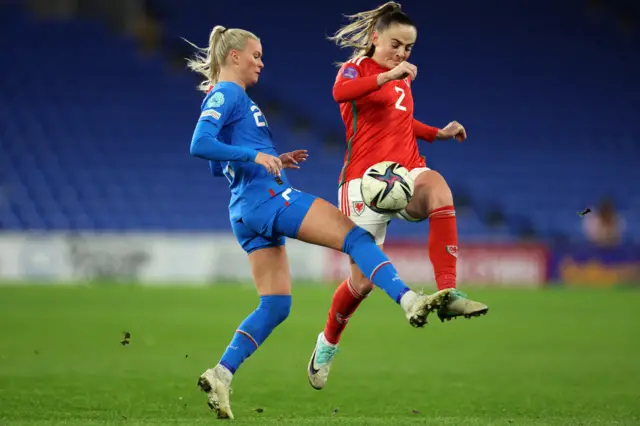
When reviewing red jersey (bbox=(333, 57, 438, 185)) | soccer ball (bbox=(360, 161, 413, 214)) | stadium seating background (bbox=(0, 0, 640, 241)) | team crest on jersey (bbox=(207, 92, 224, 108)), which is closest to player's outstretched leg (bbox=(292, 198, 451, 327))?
soccer ball (bbox=(360, 161, 413, 214))

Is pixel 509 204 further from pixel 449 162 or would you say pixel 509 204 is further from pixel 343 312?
pixel 343 312

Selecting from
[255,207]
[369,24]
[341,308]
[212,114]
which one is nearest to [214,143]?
[212,114]

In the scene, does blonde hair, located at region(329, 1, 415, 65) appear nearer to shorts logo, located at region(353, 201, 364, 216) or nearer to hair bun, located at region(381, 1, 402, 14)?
hair bun, located at region(381, 1, 402, 14)

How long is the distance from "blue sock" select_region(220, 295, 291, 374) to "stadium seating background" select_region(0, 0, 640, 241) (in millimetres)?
18090

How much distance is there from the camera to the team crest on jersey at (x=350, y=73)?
6109 mm

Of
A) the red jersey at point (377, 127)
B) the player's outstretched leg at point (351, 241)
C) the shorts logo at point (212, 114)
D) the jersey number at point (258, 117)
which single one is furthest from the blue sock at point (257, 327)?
the shorts logo at point (212, 114)

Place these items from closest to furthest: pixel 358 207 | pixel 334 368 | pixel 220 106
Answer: pixel 220 106
pixel 358 207
pixel 334 368

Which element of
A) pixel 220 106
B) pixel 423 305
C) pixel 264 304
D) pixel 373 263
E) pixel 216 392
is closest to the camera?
pixel 423 305

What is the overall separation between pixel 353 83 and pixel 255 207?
0.98m

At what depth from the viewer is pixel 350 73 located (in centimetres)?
613

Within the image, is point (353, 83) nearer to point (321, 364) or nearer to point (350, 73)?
point (350, 73)

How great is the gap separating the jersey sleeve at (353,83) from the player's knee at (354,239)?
86 cm

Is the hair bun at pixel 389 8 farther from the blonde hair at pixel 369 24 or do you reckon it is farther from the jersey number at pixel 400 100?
the jersey number at pixel 400 100

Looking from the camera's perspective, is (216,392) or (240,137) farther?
(240,137)
